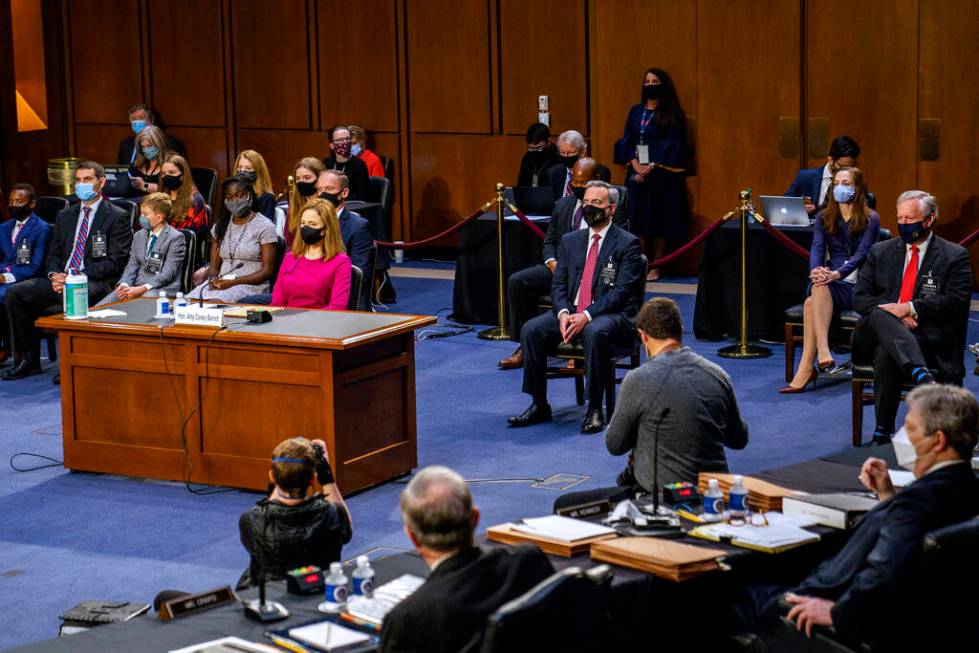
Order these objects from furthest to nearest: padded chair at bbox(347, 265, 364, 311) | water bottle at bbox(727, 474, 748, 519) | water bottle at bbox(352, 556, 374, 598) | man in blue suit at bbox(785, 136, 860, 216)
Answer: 1. man in blue suit at bbox(785, 136, 860, 216)
2. padded chair at bbox(347, 265, 364, 311)
3. water bottle at bbox(727, 474, 748, 519)
4. water bottle at bbox(352, 556, 374, 598)

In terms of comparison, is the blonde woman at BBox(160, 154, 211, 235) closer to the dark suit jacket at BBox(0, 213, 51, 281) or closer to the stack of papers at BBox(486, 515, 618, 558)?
the dark suit jacket at BBox(0, 213, 51, 281)

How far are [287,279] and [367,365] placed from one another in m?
1.10

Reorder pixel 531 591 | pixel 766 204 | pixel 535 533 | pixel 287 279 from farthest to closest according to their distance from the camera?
pixel 766 204, pixel 287 279, pixel 535 533, pixel 531 591

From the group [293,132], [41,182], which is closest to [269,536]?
[293,132]

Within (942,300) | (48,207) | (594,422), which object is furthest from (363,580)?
(48,207)

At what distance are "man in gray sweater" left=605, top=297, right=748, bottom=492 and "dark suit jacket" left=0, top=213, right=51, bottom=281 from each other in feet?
18.9

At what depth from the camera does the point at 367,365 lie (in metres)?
6.80

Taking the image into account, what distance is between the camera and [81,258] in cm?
954

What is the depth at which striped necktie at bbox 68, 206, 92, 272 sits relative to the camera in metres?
9.54

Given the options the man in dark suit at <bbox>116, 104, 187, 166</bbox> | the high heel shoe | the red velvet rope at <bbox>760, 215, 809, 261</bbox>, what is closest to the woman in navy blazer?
the high heel shoe

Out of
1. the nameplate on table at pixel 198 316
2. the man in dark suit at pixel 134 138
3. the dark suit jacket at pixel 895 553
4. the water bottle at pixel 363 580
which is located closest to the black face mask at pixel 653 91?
the man in dark suit at pixel 134 138

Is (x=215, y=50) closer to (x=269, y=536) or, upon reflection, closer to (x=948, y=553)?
(x=269, y=536)

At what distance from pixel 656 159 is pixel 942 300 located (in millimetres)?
4991

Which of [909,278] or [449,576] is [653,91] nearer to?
[909,278]
